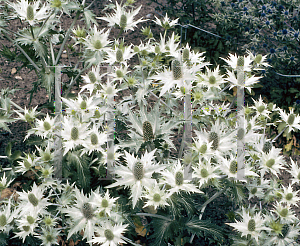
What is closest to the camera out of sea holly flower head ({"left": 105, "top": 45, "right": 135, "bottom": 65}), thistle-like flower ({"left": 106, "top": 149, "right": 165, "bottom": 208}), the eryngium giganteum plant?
thistle-like flower ({"left": 106, "top": 149, "right": 165, "bottom": 208})

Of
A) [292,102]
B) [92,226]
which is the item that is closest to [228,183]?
[92,226]

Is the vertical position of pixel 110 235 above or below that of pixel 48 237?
above

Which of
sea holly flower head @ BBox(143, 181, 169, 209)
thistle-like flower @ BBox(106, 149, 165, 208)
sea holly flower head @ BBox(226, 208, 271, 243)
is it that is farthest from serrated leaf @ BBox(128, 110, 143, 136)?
sea holly flower head @ BBox(226, 208, 271, 243)

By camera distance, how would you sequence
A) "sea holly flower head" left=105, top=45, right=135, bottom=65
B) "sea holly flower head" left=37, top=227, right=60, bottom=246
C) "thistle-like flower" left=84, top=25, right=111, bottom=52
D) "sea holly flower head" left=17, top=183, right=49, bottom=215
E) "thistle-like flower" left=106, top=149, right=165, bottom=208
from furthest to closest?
1. "thistle-like flower" left=84, top=25, right=111, bottom=52
2. "sea holly flower head" left=105, top=45, right=135, bottom=65
3. "sea holly flower head" left=37, top=227, right=60, bottom=246
4. "sea holly flower head" left=17, top=183, right=49, bottom=215
5. "thistle-like flower" left=106, top=149, right=165, bottom=208

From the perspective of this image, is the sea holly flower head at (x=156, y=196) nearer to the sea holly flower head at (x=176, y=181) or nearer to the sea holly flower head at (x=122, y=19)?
the sea holly flower head at (x=176, y=181)

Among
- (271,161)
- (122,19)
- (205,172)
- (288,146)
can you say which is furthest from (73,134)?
(288,146)

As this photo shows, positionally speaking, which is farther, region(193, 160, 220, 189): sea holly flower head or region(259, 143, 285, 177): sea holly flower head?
region(259, 143, 285, 177): sea holly flower head

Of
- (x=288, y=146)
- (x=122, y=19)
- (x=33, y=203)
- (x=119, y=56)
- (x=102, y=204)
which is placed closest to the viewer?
(x=102, y=204)

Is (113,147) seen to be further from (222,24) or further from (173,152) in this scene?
(222,24)

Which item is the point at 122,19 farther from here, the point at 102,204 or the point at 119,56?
the point at 102,204

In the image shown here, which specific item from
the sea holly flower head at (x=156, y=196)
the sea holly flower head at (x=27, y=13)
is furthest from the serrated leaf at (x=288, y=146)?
the sea holly flower head at (x=27, y=13)

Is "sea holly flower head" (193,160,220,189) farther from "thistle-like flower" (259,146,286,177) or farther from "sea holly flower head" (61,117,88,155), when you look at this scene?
"sea holly flower head" (61,117,88,155)

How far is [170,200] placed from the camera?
1.85m

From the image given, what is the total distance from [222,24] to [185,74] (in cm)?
213
